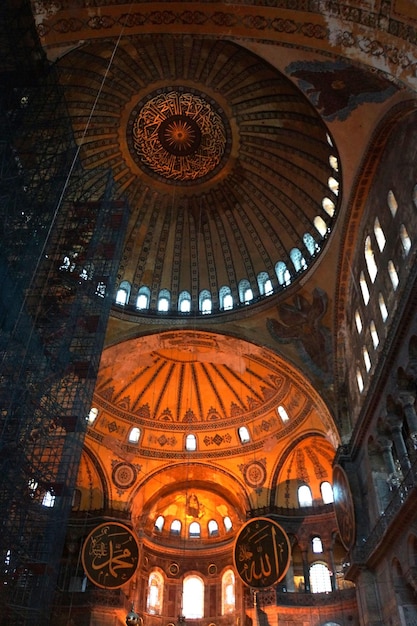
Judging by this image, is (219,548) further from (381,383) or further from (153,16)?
(153,16)

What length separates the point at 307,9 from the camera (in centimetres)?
1122

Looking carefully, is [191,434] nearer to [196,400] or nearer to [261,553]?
[196,400]

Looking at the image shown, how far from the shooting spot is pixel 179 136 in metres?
17.6

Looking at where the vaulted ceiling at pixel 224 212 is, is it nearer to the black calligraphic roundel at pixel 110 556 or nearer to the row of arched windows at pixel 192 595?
the row of arched windows at pixel 192 595

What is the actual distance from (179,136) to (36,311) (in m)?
7.83

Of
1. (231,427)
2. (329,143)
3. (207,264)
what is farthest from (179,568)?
(329,143)

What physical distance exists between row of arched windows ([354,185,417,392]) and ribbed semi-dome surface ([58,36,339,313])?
79.5 inches

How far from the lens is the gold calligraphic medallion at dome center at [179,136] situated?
663 inches

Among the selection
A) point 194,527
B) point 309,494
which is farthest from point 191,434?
point 309,494

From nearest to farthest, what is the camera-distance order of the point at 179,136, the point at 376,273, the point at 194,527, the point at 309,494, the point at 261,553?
the point at 376,273, the point at 261,553, the point at 179,136, the point at 309,494, the point at 194,527

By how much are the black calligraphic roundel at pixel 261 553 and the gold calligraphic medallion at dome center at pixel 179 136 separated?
11.3m

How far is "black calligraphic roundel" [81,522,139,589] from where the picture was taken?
15891 millimetres

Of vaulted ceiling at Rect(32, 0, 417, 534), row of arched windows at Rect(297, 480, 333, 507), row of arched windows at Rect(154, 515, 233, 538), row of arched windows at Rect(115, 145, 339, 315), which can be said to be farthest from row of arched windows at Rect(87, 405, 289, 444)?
row of arched windows at Rect(115, 145, 339, 315)

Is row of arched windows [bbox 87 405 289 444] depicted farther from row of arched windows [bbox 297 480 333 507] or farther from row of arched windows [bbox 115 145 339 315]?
row of arched windows [bbox 115 145 339 315]
